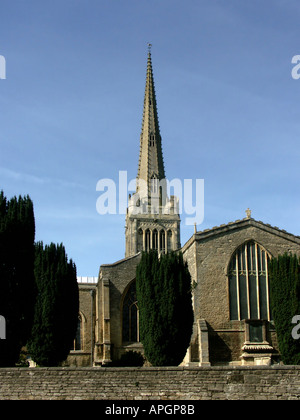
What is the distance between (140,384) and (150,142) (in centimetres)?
5380

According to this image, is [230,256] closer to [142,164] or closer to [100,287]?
[100,287]

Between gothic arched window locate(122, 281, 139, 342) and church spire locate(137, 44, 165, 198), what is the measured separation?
31.2 metres

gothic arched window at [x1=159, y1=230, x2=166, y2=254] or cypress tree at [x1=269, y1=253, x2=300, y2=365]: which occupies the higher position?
gothic arched window at [x1=159, y1=230, x2=166, y2=254]

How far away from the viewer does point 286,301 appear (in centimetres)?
3319

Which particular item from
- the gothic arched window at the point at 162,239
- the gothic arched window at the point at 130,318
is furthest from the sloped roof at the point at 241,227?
the gothic arched window at the point at 162,239

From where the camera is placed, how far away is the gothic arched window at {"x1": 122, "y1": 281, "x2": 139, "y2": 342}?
135ft

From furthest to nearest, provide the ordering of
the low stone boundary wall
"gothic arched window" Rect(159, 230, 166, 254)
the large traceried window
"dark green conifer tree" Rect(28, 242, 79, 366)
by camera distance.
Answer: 1. "gothic arched window" Rect(159, 230, 166, 254)
2. the large traceried window
3. "dark green conifer tree" Rect(28, 242, 79, 366)
4. the low stone boundary wall

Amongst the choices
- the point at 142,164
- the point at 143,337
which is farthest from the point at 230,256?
the point at 142,164

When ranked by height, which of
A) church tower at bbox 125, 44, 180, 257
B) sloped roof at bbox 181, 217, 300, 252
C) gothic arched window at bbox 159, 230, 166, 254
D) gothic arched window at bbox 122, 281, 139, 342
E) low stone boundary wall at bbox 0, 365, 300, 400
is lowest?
low stone boundary wall at bbox 0, 365, 300, 400

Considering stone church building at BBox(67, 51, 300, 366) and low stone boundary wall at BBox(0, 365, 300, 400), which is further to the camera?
stone church building at BBox(67, 51, 300, 366)

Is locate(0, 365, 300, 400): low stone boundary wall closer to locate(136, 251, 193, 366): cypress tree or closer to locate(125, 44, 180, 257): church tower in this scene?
locate(136, 251, 193, 366): cypress tree

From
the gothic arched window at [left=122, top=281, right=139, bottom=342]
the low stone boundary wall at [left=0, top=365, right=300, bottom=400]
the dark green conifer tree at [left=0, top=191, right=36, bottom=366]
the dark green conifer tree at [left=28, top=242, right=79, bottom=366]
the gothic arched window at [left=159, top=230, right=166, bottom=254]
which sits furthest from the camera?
the gothic arched window at [left=159, top=230, right=166, bottom=254]

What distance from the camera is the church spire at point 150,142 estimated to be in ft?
240

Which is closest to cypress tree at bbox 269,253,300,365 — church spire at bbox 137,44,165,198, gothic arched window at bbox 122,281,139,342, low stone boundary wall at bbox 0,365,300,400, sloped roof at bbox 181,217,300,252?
sloped roof at bbox 181,217,300,252
